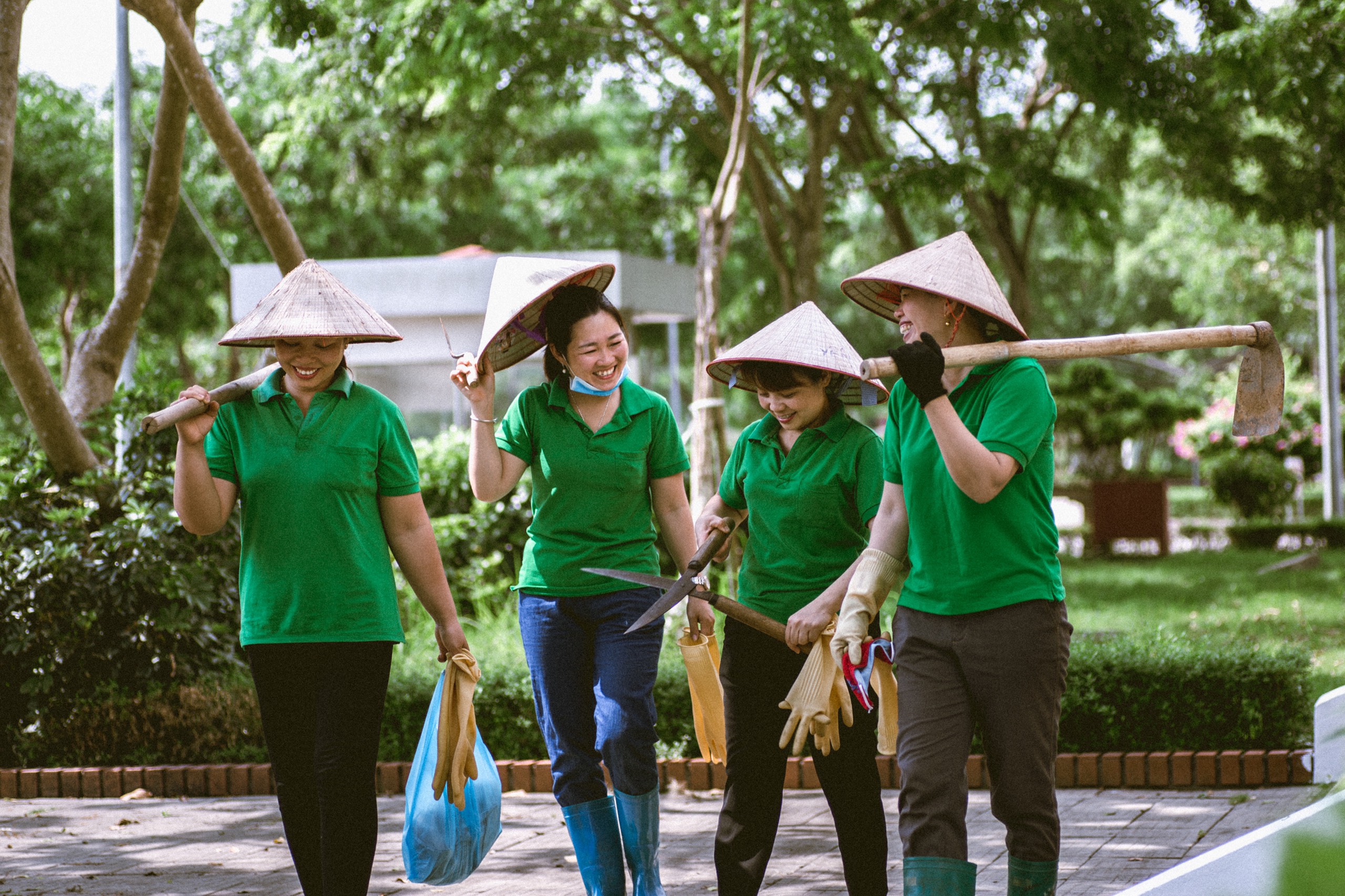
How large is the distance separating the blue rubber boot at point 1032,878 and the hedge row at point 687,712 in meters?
3.15

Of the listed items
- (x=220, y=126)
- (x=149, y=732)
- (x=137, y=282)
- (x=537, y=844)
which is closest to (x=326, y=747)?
(x=537, y=844)

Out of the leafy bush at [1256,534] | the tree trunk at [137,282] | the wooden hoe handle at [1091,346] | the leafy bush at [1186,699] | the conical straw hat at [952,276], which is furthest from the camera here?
the leafy bush at [1256,534]

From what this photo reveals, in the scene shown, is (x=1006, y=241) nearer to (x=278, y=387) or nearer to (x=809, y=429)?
(x=809, y=429)

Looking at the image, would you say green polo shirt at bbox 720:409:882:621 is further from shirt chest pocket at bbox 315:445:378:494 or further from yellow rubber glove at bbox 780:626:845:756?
shirt chest pocket at bbox 315:445:378:494

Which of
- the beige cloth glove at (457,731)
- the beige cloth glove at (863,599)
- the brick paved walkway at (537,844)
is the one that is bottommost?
the brick paved walkway at (537,844)

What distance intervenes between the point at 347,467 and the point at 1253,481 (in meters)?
18.3

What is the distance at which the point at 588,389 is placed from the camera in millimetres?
4164

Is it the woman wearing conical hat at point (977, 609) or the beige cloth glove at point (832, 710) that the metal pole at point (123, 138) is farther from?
the woman wearing conical hat at point (977, 609)

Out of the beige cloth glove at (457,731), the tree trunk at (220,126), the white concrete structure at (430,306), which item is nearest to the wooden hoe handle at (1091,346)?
the beige cloth glove at (457,731)

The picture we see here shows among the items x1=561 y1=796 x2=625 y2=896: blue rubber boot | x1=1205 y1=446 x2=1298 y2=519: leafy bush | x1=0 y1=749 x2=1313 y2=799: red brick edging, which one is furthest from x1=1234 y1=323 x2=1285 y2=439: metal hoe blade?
x1=1205 y1=446 x2=1298 y2=519: leafy bush

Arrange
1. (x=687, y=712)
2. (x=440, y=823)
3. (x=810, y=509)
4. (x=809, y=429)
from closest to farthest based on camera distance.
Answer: (x=810, y=509) → (x=809, y=429) → (x=440, y=823) → (x=687, y=712)

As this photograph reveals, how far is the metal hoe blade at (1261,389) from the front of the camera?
3389mm

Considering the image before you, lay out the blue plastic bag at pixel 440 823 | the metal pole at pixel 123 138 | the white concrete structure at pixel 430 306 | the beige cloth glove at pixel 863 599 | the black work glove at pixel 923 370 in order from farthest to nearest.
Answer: the white concrete structure at pixel 430 306 < the metal pole at pixel 123 138 < the blue plastic bag at pixel 440 823 < the beige cloth glove at pixel 863 599 < the black work glove at pixel 923 370

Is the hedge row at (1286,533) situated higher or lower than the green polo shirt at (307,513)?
lower
